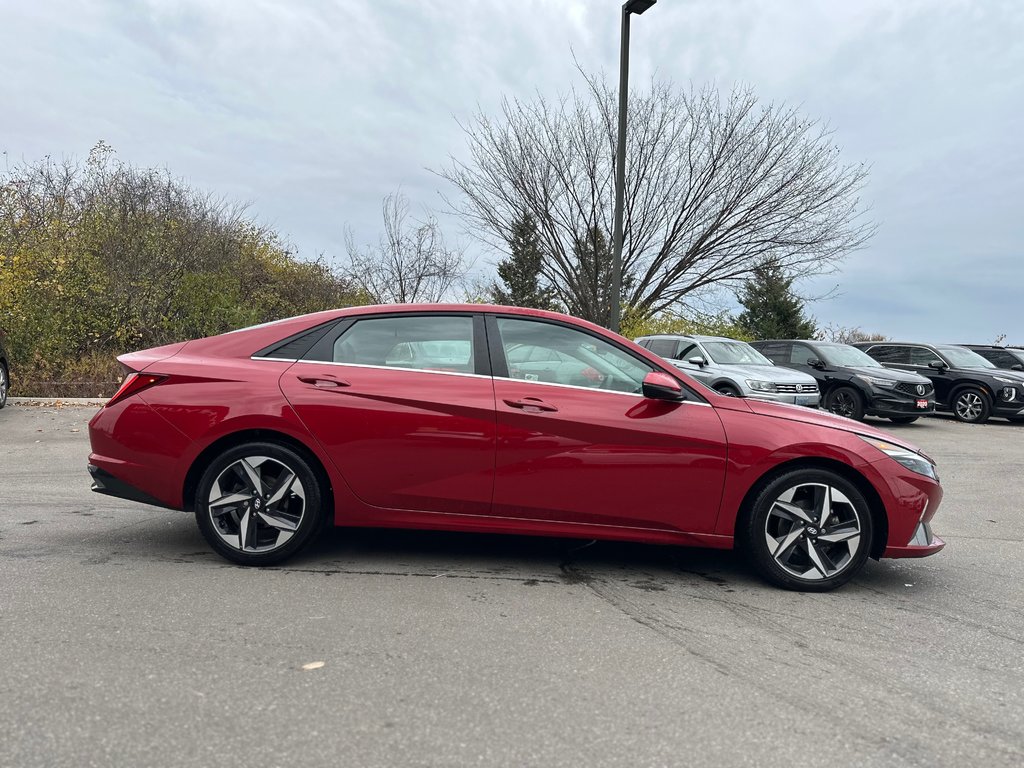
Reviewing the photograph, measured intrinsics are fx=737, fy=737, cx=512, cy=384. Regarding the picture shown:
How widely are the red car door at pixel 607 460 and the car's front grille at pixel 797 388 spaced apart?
342 inches

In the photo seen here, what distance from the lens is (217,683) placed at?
8.80 ft

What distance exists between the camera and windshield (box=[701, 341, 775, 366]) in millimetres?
13145

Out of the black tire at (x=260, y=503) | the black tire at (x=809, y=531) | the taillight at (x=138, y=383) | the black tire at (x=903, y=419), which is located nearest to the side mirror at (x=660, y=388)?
the black tire at (x=809, y=531)

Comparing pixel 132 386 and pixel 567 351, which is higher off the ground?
pixel 567 351

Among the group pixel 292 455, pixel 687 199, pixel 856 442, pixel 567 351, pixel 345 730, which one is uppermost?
pixel 687 199

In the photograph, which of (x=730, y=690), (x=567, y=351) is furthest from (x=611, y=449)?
(x=730, y=690)

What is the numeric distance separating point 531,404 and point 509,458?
0.31 metres

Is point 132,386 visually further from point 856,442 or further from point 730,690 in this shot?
point 856,442

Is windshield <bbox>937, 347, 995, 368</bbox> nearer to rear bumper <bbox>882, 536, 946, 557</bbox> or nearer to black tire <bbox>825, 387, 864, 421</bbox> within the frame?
black tire <bbox>825, 387, 864, 421</bbox>

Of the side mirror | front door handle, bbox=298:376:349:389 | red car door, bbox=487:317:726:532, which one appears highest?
the side mirror

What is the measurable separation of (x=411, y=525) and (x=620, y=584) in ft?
3.85

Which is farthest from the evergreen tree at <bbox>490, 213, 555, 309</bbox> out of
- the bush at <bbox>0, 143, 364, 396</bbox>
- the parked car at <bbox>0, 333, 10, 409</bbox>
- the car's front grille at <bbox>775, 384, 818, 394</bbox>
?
the parked car at <bbox>0, 333, 10, 409</bbox>

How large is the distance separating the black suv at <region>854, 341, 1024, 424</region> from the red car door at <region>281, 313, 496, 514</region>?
14.3 metres

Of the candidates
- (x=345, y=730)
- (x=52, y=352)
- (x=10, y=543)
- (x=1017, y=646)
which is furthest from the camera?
(x=52, y=352)
